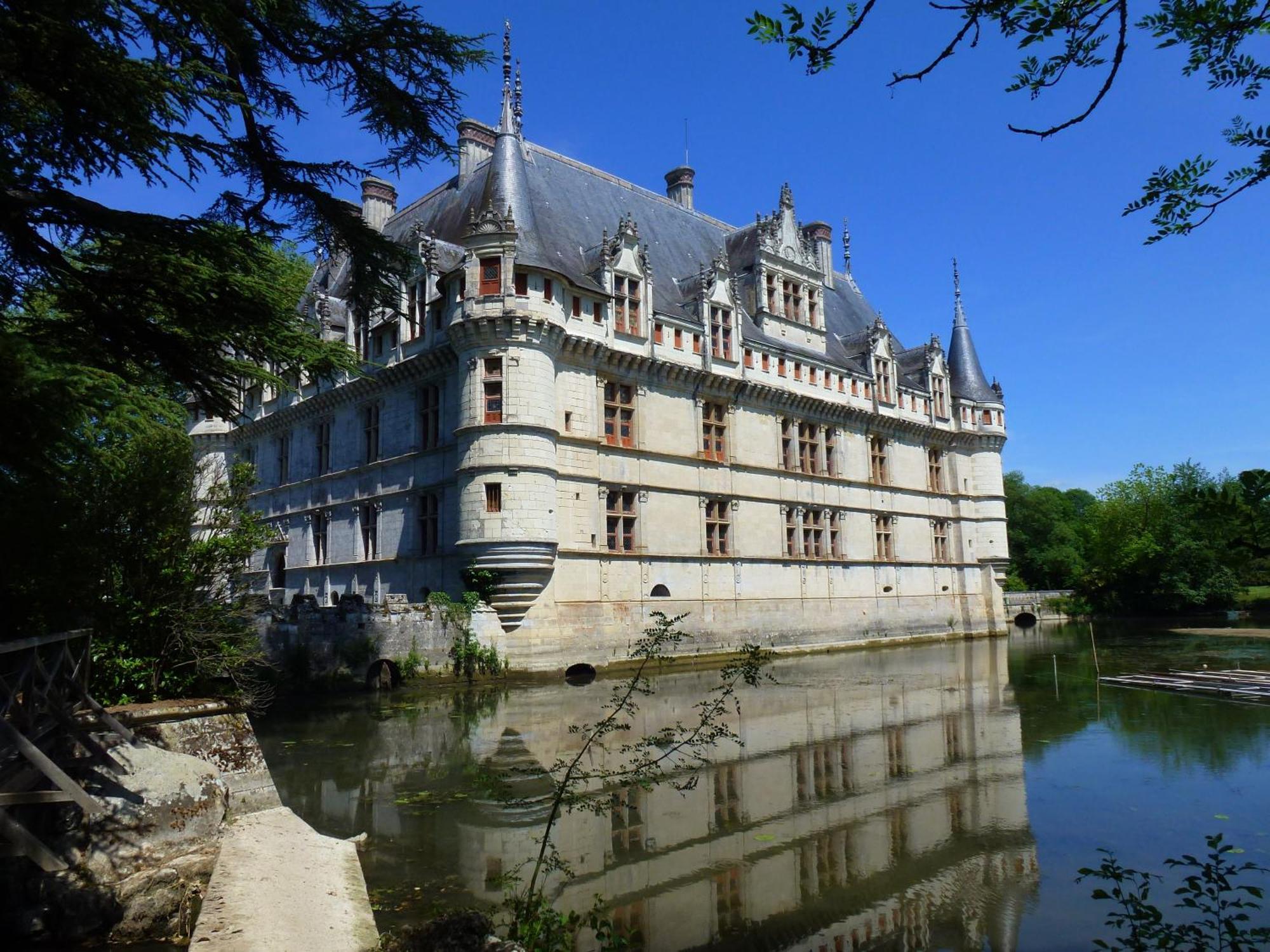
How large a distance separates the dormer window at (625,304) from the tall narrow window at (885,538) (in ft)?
46.6

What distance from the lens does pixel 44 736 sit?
20.5 ft

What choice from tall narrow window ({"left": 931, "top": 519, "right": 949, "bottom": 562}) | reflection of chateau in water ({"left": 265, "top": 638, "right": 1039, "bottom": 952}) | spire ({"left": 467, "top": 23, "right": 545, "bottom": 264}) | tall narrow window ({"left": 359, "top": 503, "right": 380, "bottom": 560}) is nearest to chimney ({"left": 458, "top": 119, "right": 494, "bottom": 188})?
spire ({"left": 467, "top": 23, "right": 545, "bottom": 264})

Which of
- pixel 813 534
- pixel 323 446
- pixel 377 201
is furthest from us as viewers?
pixel 377 201

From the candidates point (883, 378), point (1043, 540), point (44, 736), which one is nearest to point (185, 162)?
point (44, 736)

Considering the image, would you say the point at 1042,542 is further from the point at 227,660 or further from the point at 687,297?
the point at 227,660

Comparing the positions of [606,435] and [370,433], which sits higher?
[370,433]

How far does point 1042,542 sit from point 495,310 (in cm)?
5680

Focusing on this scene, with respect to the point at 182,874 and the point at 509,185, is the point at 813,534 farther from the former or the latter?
the point at 182,874

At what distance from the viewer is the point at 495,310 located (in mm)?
21500

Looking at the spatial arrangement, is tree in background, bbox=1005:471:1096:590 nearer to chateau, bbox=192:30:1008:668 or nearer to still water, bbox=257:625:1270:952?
chateau, bbox=192:30:1008:668

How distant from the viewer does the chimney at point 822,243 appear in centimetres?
3862

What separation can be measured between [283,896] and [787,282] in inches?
1131

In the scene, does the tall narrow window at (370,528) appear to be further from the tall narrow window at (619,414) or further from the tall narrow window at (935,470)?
the tall narrow window at (935,470)

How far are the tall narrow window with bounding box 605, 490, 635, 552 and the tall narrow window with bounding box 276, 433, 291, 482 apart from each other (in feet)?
45.0
